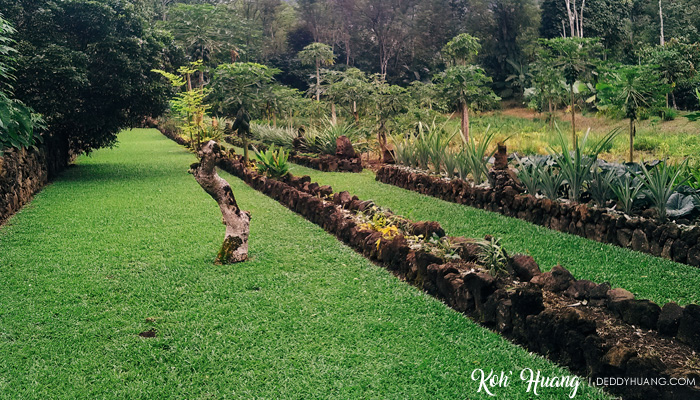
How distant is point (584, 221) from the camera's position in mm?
5891

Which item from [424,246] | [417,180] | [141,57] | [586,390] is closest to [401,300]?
[424,246]

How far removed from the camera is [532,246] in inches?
218

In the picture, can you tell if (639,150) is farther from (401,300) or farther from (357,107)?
(401,300)

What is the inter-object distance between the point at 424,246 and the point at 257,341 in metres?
1.88

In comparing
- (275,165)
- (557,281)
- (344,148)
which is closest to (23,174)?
(275,165)

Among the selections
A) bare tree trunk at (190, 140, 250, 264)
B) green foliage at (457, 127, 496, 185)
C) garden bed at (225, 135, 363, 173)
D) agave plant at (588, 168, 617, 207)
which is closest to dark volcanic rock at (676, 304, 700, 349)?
agave plant at (588, 168, 617, 207)

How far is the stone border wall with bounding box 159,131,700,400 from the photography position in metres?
2.69

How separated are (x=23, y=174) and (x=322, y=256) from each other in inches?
237

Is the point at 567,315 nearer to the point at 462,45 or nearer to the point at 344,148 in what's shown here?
the point at 344,148

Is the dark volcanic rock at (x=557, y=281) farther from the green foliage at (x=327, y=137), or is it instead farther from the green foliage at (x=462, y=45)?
the green foliage at (x=462, y=45)

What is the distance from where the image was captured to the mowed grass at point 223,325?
9.89 ft

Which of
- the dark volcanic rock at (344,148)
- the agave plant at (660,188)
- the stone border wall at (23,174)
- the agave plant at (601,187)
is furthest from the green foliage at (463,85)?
the stone border wall at (23,174)

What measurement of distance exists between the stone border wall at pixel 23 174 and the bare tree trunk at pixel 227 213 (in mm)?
3747

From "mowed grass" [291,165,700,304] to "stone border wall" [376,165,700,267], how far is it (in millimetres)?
139
